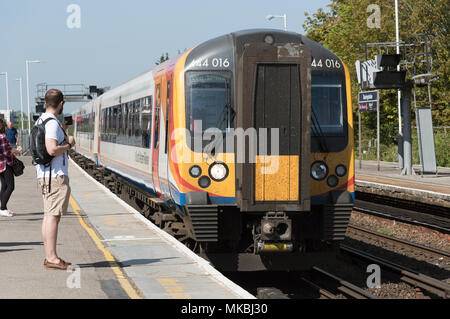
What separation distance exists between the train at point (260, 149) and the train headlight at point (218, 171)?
1cm

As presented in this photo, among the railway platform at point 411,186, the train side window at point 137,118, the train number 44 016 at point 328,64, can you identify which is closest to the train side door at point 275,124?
the train number 44 016 at point 328,64

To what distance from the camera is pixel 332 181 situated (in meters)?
9.65

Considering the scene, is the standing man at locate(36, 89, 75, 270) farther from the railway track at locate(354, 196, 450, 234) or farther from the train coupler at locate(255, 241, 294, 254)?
the railway track at locate(354, 196, 450, 234)

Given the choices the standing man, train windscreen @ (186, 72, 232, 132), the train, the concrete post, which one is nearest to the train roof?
the train

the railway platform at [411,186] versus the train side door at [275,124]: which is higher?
the train side door at [275,124]

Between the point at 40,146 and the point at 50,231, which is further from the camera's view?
the point at 50,231

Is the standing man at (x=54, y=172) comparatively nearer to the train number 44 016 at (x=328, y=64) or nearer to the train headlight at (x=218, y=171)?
the train headlight at (x=218, y=171)

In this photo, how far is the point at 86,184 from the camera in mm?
22234

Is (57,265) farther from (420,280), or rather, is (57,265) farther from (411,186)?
(411,186)

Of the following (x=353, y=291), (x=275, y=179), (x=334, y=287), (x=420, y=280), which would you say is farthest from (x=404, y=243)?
(x=275, y=179)

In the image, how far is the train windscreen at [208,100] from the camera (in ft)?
31.0

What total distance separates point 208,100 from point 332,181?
187 centimetres

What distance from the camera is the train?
886 centimetres

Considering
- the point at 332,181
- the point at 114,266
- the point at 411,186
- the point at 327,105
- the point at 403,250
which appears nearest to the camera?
the point at 114,266
